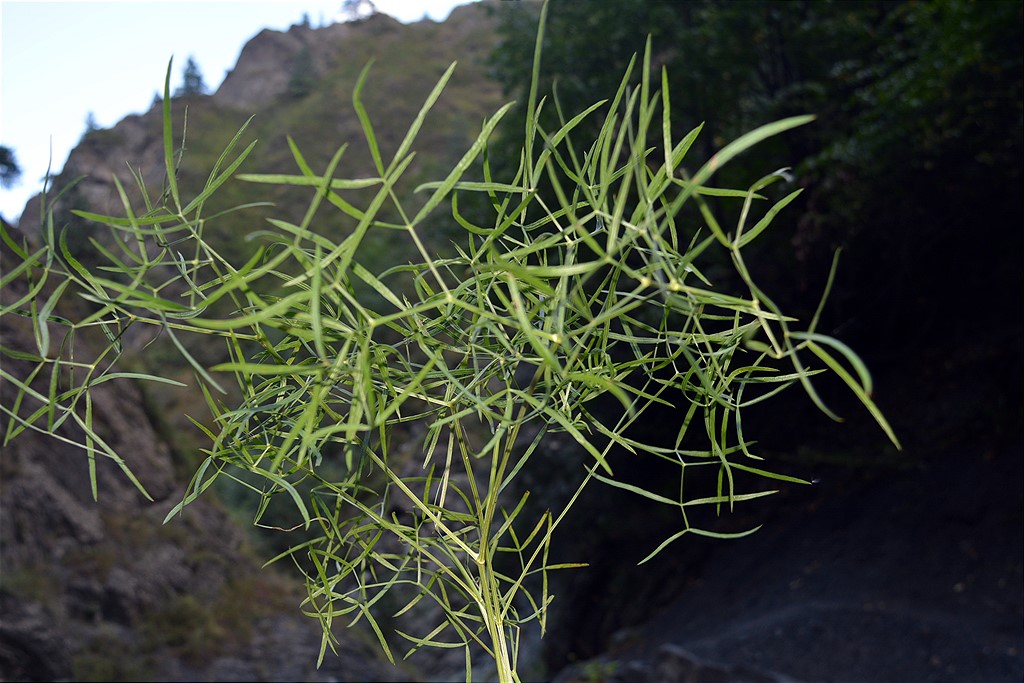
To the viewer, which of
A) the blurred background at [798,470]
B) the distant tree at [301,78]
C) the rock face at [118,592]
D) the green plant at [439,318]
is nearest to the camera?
the green plant at [439,318]

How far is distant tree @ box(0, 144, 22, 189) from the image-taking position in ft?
32.6

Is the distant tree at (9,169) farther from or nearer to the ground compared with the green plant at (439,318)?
farther from the ground

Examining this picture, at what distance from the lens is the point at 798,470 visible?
7070 millimetres

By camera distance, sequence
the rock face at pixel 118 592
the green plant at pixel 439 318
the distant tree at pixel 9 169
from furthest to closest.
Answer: the distant tree at pixel 9 169, the rock face at pixel 118 592, the green plant at pixel 439 318

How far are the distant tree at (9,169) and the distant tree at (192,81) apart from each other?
4034 cm

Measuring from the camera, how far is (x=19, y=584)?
218 inches

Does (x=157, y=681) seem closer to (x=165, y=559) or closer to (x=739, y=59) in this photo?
(x=165, y=559)

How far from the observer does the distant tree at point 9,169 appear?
995cm

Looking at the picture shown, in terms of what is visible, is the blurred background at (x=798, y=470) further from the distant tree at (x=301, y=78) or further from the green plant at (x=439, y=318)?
the distant tree at (x=301, y=78)

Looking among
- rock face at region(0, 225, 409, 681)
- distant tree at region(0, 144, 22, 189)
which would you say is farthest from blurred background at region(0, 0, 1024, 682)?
distant tree at region(0, 144, 22, 189)

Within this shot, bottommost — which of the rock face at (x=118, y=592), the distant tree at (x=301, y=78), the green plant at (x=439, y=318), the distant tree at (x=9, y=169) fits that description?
the rock face at (x=118, y=592)

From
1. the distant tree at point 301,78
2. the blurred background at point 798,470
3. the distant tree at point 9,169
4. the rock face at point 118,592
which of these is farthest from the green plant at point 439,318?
the distant tree at point 301,78

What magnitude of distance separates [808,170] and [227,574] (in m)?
6.82

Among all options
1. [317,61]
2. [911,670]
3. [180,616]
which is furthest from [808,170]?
[317,61]
